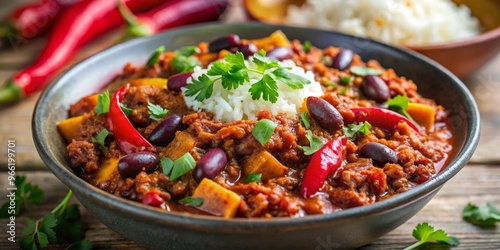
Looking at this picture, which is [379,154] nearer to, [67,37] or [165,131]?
[165,131]

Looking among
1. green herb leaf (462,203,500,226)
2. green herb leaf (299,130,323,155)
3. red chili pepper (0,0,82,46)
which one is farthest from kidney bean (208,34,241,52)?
red chili pepper (0,0,82,46)

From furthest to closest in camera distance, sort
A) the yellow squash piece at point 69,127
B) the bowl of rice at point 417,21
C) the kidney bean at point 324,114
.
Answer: the bowl of rice at point 417,21 < the yellow squash piece at point 69,127 < the kidney bean at point 324,114

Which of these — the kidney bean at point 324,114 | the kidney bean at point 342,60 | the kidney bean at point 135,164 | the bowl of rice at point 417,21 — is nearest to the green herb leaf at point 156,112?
the kidney bean at point 135,164

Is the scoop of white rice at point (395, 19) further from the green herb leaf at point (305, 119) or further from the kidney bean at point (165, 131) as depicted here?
the kidney bean at point (165, 131)

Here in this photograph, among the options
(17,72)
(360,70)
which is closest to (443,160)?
(360,70)

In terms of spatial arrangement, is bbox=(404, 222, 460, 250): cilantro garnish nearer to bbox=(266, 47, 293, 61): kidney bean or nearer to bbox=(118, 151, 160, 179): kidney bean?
bbox=(266, 47, 293, 61): kidney bean

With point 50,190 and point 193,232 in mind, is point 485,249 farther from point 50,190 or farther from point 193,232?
point 50,190

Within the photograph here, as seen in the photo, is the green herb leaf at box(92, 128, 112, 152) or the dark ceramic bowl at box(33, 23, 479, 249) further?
the green herb leaf at box(92, 128, 112, 152)
